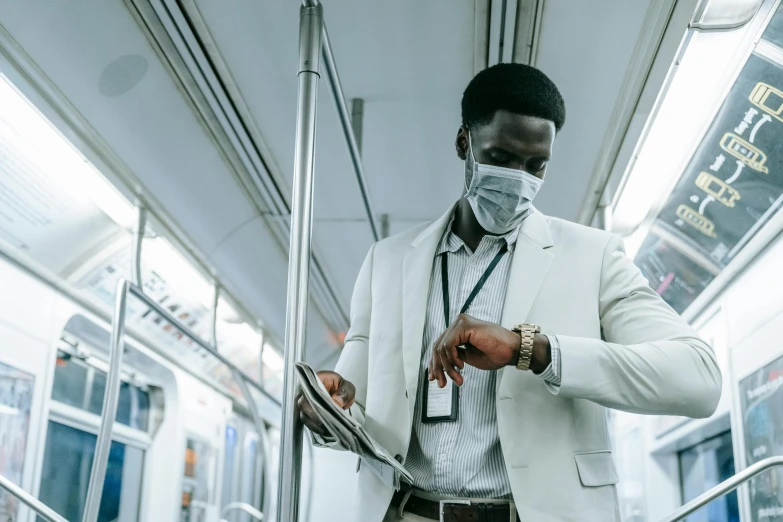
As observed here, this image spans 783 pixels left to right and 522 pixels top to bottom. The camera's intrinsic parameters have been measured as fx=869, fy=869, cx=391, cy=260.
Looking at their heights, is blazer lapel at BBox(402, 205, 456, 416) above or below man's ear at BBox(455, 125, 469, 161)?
below

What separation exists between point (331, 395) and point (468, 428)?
278 millimetres

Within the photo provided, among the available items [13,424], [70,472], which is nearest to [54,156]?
[13,424]

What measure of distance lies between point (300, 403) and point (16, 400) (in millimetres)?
3289

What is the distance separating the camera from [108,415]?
4.39 meters

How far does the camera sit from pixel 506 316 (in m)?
1.68

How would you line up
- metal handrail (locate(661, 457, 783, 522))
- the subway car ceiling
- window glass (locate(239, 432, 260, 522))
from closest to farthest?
1. metal handrail (locate(661, 457, 783, 522))
2. the subway car ceiling
3. window glass (locate(239, 432, 260, 522))

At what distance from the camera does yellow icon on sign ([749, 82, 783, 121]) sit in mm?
3812

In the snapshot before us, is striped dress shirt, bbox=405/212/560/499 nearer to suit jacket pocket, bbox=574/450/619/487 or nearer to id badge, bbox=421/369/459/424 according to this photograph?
id badge, bbox=421/369/459/424

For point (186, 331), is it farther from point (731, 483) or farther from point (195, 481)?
point (731, 483)

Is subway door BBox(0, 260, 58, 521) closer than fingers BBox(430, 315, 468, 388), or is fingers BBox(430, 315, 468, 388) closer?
fingers BBox(430, 315, 468, 388)

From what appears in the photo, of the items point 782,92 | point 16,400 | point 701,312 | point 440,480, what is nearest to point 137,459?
point 16,400

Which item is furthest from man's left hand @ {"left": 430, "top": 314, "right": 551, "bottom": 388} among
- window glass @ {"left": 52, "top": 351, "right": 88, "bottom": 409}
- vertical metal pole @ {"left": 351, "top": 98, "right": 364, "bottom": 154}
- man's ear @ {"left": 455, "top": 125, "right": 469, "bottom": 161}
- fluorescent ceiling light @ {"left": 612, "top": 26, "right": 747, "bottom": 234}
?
window glass @ {"left": 52, "top": 351, "right": 88, "bottom": 409}

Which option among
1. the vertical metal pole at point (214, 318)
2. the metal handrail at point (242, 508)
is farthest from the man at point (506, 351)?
the metal handrail at point (242, 508)

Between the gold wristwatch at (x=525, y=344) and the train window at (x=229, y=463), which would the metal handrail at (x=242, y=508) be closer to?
the train window at (x=229, y=463)
